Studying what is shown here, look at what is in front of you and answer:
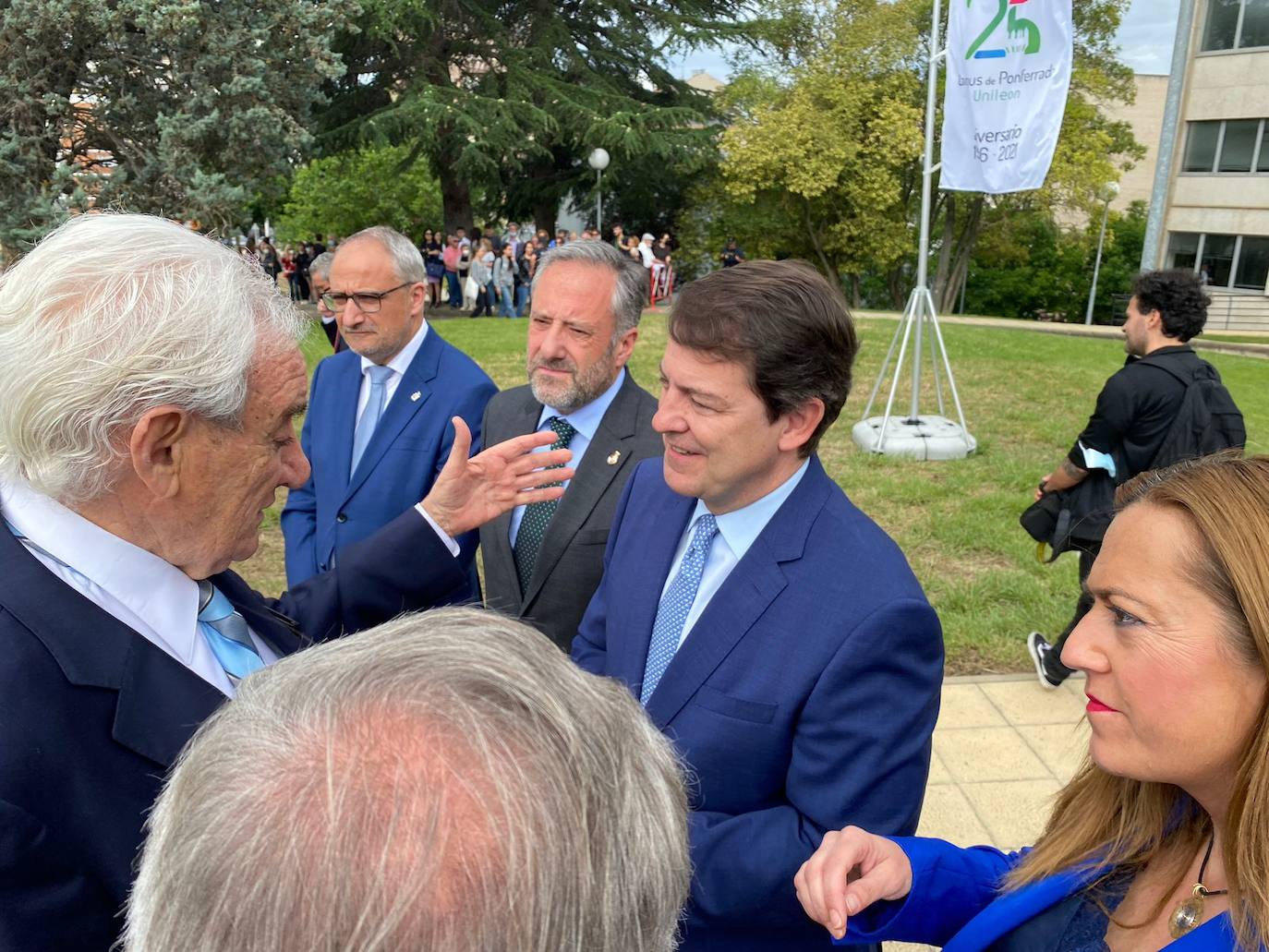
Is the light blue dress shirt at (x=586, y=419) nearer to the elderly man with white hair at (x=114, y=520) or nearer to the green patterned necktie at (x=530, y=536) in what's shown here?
the green patterned necktie at (x=530, y=536)

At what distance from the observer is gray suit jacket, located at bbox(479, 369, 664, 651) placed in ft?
9.14

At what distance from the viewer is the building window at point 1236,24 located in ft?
90.0

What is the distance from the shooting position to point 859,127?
82.0ft

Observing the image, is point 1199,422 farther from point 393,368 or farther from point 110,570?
point 110,570

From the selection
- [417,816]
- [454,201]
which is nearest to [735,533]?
[417,816]

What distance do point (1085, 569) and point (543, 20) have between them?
835 inches

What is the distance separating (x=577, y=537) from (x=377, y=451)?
1.07m

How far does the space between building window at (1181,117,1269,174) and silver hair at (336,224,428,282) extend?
3365 cm

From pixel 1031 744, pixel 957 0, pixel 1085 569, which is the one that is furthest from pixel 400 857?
pixel 957 0

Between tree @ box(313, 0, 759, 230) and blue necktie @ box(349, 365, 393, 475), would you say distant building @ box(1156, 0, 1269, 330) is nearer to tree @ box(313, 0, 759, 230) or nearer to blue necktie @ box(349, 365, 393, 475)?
tree @ box(313, 0, 759, 230)

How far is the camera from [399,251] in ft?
12.2

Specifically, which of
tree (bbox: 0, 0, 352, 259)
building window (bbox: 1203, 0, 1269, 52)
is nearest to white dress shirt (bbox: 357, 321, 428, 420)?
tree (bbox: 0, 0, 352, 259)

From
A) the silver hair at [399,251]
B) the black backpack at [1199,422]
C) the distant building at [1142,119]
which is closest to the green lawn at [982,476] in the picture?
the silver hair at [399,251]

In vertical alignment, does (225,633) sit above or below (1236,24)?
below
